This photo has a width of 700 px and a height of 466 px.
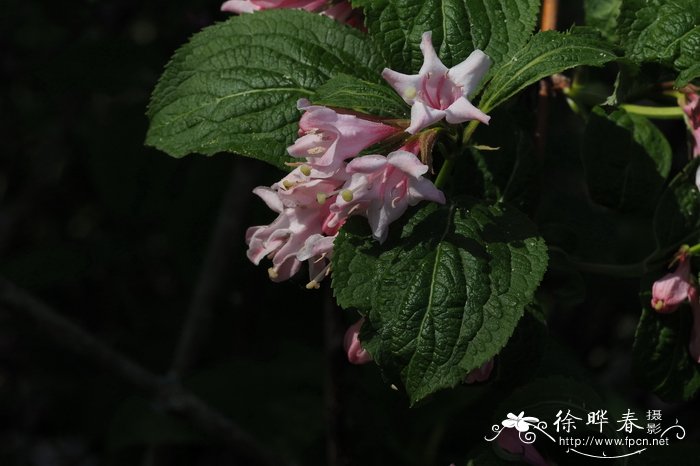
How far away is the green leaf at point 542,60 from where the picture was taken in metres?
1.05

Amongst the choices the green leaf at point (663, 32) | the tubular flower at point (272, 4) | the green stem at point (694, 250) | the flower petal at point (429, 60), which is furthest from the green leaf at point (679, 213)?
the tubular flower at point (272, 4)

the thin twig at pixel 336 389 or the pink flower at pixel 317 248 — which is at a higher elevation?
the pink flower at pixel 317 248

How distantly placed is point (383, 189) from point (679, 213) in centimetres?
46

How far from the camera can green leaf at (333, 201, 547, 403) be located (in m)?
1.03

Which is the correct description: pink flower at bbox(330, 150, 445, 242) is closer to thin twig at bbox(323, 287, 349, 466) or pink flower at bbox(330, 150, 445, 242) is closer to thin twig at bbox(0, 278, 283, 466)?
thin twig at bbox(323, 287, 349, 466)

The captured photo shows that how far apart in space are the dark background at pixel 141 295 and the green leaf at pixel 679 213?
0.70m

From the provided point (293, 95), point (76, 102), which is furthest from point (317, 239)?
point (76, 102)

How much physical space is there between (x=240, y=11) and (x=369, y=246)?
47 centimetres

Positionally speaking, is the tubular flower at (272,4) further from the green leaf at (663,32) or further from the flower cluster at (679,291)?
the flower cluster at (679,291)

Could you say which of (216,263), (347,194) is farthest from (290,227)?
(216,263)

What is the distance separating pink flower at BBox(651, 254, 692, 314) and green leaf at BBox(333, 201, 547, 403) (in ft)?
0.76

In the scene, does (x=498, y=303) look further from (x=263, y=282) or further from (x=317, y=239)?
(x=263, y=282)

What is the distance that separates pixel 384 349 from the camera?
1.05 meters

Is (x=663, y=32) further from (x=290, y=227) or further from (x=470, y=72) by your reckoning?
(x=290, y=227)
